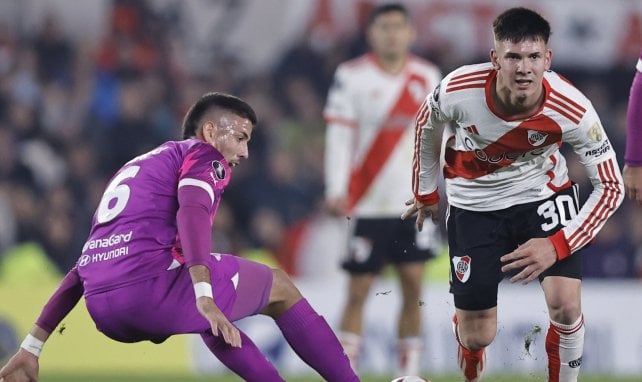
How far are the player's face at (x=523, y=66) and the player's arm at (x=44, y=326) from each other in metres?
2.14

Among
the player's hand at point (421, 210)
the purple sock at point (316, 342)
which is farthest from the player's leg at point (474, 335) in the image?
the purple sock at point (316, 342)

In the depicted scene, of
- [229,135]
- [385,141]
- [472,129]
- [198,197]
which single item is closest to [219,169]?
[198,197]

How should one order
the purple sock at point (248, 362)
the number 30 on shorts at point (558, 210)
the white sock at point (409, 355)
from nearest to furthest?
the purple sock at point (248, 362) < the number 30 on shorts at point (558, 210) < the white sock at point (409, 355)

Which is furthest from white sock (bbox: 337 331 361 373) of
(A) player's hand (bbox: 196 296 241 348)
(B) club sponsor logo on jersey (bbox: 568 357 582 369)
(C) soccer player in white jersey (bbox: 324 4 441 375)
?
(A) player's hand (bbox: 196 296 241 348)

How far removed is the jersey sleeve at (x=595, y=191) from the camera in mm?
5730

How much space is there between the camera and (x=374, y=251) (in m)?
8.40

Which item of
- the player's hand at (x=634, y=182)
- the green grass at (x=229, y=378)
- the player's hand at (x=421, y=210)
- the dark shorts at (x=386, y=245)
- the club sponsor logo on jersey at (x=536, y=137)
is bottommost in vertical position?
the green grass at (x=229, y=378)

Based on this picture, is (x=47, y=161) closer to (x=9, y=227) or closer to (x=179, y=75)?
(x=9, y=227)

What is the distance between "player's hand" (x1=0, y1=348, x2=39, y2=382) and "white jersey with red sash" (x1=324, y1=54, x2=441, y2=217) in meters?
3.24

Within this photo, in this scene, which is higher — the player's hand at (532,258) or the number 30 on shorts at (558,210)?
the number 30 on shorts at (558,210)

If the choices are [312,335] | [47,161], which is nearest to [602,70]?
[47,161]

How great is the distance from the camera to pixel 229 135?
5.61 m

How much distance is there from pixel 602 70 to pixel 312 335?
9223 mm

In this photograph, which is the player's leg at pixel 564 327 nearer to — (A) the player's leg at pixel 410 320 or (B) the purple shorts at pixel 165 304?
(B) the purple shorts at pixel 165 304
